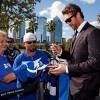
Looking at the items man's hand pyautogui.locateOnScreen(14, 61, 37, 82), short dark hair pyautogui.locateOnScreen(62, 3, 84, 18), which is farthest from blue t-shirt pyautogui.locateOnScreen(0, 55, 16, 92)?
short dark hair pyautogui.locateOnScreen(62, 3, 84, 18)

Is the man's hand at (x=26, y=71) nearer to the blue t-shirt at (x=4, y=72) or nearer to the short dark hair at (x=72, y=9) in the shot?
the blue t-shirt at (x=4, y=72)

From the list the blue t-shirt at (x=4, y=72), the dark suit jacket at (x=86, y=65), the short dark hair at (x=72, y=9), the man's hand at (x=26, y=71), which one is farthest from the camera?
the blue t-shirt at (x=4, y=72)

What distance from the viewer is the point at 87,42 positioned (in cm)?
405

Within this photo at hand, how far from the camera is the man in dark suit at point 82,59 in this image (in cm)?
394

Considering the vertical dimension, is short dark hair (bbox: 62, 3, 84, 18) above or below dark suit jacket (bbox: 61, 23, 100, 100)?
above

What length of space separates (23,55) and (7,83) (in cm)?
176

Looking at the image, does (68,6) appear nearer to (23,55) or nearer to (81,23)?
(81,23)

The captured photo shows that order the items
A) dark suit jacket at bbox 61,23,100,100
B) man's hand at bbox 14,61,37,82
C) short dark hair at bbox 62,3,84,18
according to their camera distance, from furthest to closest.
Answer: short dark hair at bbox 62,3,84,18 < man's hand at bbox 14,61,37,82 < dark suit jacket at bbox 61,23,100,100

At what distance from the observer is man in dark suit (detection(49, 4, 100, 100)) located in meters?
3.94

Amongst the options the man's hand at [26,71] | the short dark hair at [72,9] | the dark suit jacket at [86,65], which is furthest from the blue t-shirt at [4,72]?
the short dark hair at [72,9]

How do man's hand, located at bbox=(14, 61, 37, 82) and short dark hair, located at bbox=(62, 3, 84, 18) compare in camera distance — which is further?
short dark hair, located at bbox=(62, 3, 84, 18)

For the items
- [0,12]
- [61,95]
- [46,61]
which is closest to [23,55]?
[46,61]

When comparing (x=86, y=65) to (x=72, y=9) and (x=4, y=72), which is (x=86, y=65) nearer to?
(x=72, y=9)

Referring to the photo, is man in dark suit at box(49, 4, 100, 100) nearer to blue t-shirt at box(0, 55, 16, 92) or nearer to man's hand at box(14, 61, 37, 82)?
man's hand at box(14, 61, 37, 82)
